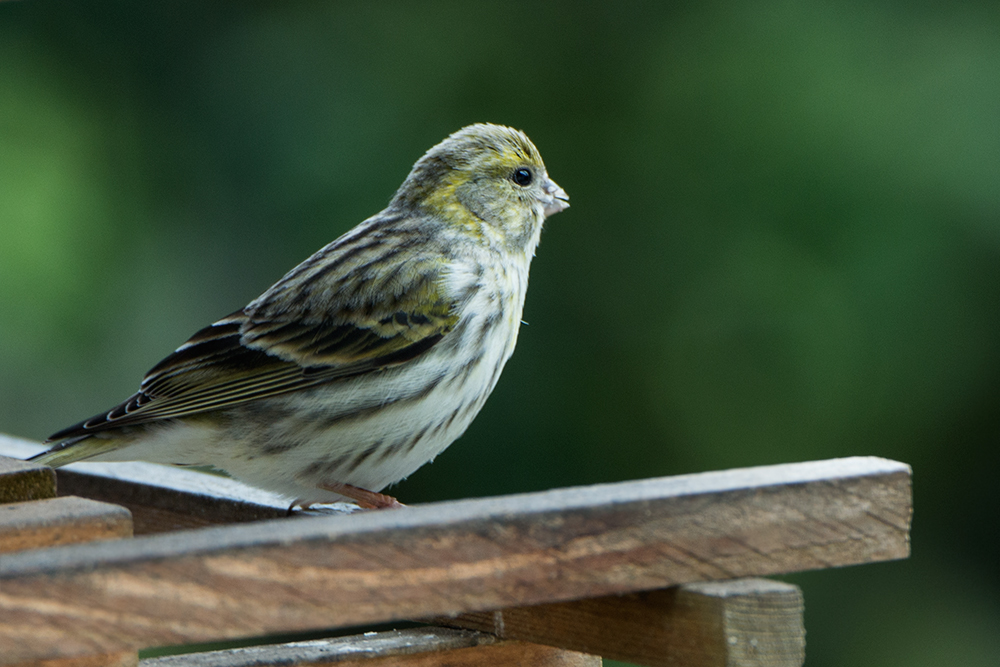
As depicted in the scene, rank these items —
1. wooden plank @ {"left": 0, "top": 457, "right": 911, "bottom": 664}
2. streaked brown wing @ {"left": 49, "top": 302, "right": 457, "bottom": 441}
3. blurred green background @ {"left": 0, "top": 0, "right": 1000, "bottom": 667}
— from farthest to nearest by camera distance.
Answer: blurred green background @ {"left": 0, "top": 0, "right": 1000, "bottom": 667}
streaked brown wing @ {"left": 49, "top": 302, "right": 457, "bottom": 441}
wooden plank @ {"left": 0, "top": 457, "right": 911, "bottom": 664}

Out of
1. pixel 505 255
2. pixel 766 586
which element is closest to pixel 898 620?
pixel 505 255

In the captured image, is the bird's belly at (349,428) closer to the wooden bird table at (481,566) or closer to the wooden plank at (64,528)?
the wooden bird table at (481,566)

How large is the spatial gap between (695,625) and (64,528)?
0.93m

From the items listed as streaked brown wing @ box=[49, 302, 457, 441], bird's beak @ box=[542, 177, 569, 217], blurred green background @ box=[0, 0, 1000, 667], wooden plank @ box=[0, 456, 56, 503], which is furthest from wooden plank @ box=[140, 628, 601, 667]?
blurred green background @ box=[0, 0, 1000, 667]

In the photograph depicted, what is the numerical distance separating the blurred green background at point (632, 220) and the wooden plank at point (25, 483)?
3.32 meters

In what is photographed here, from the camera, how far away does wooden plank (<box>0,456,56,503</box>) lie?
228cm

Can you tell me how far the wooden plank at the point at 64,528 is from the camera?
187 cm

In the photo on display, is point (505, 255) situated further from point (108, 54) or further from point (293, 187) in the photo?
point (108, 54)

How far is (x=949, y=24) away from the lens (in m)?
5.84

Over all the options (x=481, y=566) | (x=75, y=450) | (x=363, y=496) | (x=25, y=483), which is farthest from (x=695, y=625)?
(x=75, y=450)

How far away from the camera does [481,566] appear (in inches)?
73.2

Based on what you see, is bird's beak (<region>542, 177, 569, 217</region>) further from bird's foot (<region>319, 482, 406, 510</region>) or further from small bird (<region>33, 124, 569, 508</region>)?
bird's foot (<region>319, 482, 406, 510</region>)

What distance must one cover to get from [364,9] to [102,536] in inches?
197

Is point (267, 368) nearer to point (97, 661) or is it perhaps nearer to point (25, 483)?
point (25, 483)
